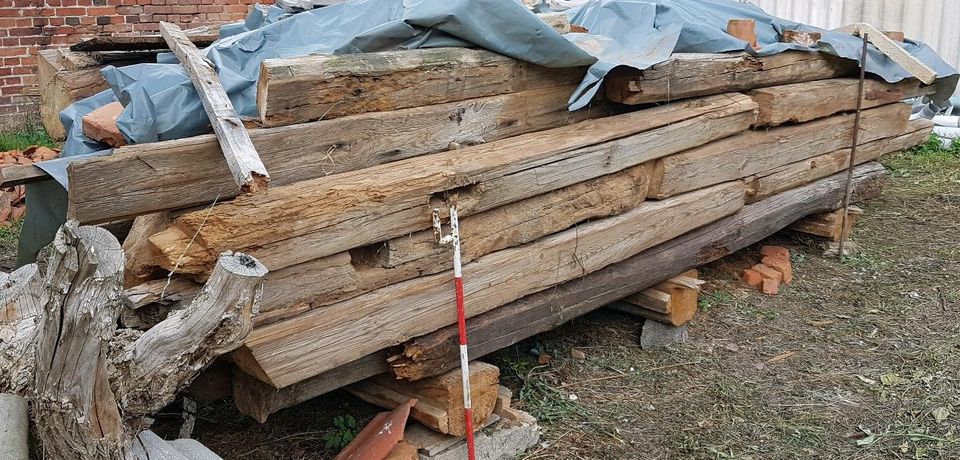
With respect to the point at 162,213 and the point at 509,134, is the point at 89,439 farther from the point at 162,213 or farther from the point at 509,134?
the point at 509,134

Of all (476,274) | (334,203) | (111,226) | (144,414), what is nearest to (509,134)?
(476,274)

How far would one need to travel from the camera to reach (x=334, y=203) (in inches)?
119

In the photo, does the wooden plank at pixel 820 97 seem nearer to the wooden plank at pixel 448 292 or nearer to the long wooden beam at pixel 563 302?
the long wooden beam at pixel 563 302

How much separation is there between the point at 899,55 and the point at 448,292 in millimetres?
3688

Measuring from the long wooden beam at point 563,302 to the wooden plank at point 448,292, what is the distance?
0.28 feet

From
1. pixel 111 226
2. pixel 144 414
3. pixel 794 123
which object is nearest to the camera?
pixel 144 414

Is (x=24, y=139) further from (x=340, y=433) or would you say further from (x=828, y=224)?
(x=828, y=224)

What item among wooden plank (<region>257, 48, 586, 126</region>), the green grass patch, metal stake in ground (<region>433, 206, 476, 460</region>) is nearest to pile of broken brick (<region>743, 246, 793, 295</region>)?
wooden plank (<region>257, 48, 586, 126</region>)

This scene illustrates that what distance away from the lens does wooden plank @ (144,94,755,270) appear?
2820 mm

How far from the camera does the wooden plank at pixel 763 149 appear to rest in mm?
4422

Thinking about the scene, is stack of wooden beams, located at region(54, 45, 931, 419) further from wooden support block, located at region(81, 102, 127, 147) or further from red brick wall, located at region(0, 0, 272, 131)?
red brick wall, located at region(0, 0, 272, 131)

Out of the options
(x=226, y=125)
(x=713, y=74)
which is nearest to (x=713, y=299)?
(x=713, y=74)

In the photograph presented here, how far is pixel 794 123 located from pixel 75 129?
399 cm

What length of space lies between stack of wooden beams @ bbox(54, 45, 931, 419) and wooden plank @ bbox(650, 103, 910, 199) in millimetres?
20
